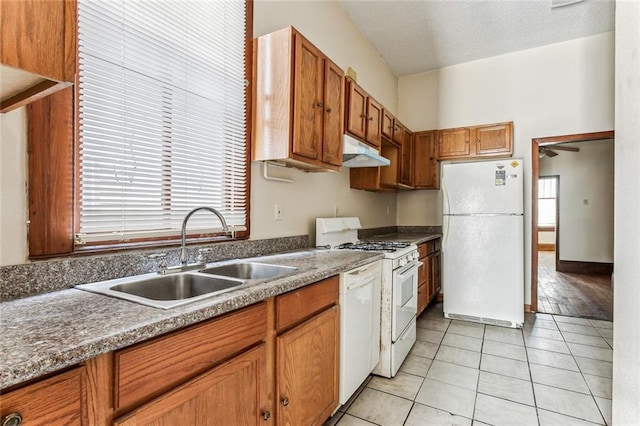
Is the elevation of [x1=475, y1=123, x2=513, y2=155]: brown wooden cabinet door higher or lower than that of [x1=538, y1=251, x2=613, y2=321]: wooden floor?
higher

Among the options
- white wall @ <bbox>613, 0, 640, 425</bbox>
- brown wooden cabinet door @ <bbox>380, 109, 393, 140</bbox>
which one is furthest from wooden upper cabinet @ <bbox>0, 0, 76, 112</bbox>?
brown wooden cabinet door @ <bbox>380, 109, 393, 140</bbox>

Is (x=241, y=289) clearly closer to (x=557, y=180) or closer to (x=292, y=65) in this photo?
(x=292, y=65)

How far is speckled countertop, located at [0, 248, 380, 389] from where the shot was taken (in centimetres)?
62

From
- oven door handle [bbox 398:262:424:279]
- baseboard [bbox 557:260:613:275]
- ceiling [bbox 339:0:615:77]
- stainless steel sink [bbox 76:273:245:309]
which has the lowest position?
baseboard [bbox 557:260:613:275]

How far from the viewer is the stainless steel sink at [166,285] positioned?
3.98 feet

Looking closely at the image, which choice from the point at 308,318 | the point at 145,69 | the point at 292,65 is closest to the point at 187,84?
the point at 145,69

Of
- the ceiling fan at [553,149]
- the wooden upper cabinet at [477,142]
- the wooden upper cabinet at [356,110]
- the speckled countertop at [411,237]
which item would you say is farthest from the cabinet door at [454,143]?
the ceiling fan at [553,149]

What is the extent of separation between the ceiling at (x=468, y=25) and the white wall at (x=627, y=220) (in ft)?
5.69

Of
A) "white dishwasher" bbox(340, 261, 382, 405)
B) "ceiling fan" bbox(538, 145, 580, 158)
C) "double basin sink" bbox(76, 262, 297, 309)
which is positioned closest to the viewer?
"double basin sink" bbox(76, 262, 297, 309)

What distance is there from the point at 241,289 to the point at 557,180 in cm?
772

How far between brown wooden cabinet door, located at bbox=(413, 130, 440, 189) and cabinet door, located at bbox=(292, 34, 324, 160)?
8.38ft

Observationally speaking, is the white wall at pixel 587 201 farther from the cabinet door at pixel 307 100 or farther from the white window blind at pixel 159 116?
the white window blind at pixel 159 116

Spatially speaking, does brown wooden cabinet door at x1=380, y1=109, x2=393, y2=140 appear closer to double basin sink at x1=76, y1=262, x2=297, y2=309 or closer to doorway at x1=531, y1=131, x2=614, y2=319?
doorway at x1=531, y1=131, x2=614, y2=319

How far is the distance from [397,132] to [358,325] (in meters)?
2.54
